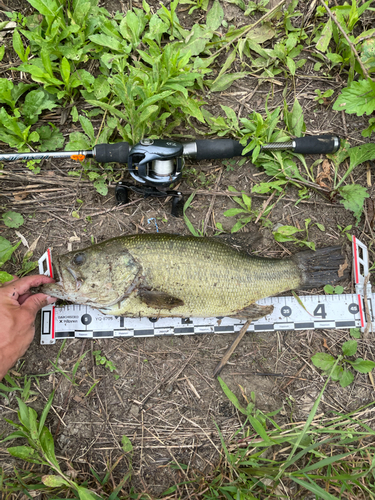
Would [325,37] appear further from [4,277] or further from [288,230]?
[4,277]

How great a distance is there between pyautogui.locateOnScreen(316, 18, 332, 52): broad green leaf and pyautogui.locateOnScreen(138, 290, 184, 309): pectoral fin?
3562 mm

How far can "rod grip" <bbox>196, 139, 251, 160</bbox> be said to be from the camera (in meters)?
3.71

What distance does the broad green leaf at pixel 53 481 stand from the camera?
3.33m

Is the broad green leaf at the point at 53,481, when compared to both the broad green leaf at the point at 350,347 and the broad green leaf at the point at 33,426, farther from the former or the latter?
the broad green leaf at the point at 350,347

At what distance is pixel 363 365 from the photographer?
3773mm

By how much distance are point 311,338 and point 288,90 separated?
317cm

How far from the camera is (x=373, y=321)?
396 cm

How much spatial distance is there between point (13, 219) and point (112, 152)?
61.2 inches

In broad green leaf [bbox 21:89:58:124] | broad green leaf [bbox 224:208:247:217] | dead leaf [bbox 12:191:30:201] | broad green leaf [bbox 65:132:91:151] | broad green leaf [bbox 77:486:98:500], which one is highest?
broad green leaf [bbox 21:89:58:124]

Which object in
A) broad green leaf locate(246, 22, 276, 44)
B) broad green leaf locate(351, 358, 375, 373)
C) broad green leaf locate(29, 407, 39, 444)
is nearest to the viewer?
broad green leaf locate(29, 407, 39, 444)

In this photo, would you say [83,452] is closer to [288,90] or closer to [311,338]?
[311,338]

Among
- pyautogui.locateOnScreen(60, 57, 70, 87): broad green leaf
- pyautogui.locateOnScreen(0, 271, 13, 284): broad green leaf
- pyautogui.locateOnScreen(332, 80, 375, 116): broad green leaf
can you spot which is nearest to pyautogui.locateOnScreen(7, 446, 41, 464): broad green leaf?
pyautogui.locateOnScreen(0, 271, 13, 284): broad green leaf

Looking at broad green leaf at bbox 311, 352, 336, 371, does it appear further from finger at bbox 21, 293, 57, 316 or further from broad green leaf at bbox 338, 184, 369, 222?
finger at bbox 21, 293, 57, 316

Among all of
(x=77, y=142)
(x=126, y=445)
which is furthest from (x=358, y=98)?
(x=126, y=445)
